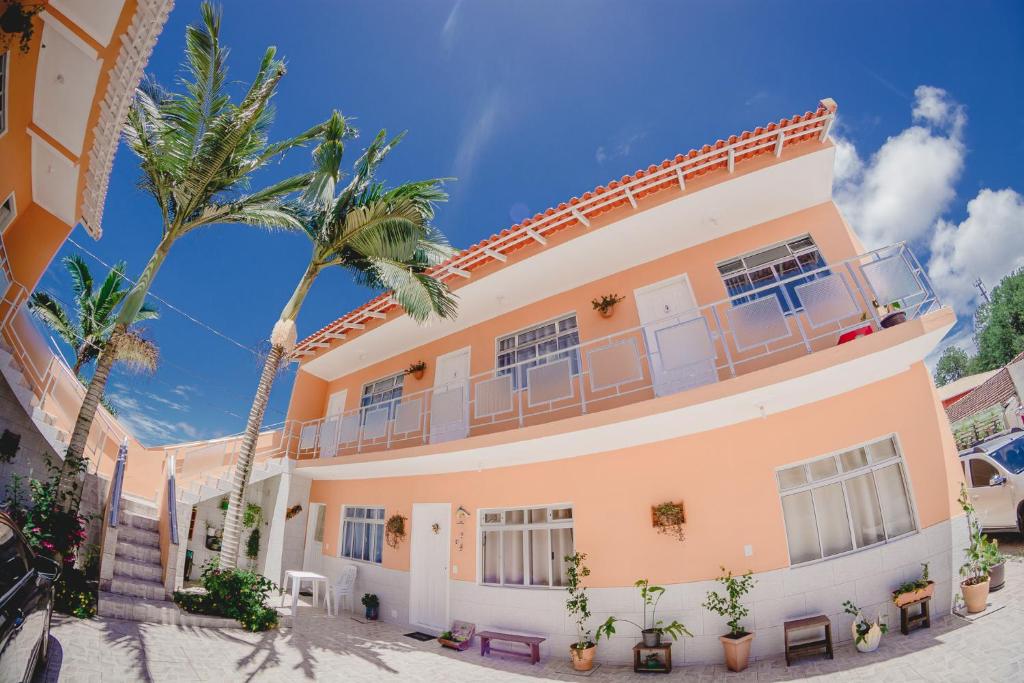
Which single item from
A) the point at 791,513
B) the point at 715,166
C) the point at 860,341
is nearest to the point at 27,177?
the point at 715,166

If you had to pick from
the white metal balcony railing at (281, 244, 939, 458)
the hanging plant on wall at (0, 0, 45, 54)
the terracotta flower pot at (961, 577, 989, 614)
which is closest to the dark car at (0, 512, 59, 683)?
the hanging plant on wall at (0, 0, 45, 54)

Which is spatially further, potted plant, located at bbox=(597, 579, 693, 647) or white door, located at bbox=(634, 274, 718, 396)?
white door, located at bbox=(634, 274, 718, 396)

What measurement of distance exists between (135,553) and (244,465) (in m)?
2.79

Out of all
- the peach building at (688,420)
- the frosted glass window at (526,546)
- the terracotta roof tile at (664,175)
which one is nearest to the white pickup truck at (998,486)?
the peach building at (688,420)

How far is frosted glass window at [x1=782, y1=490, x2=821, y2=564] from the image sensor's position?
265 inches

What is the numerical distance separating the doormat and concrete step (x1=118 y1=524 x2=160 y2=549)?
230 inches

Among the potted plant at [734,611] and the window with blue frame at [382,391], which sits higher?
the window with blue frame at [382,391]

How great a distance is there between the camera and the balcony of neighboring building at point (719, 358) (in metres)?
6.05

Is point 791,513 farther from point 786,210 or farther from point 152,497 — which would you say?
point 152,497

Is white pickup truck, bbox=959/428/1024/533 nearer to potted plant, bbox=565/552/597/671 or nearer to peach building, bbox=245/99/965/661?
peach building, bbox=245/99/965/661

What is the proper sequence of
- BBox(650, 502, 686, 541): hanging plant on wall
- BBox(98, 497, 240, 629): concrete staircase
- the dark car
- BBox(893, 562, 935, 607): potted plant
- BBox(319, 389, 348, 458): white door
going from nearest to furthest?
the dark car
BBox(893, 562, 935, 607): potted plant
BBox(650, 502, 686, 541): hanging plant on wall
BBox(98, 497, 240, 629): concrete staircase
BBox(319, 389, 348, 458): white door

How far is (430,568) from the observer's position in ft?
32.7

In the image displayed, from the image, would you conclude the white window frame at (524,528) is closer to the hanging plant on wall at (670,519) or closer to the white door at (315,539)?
the hanging plant on wall at (670,519)

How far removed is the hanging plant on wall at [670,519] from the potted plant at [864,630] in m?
2.36
